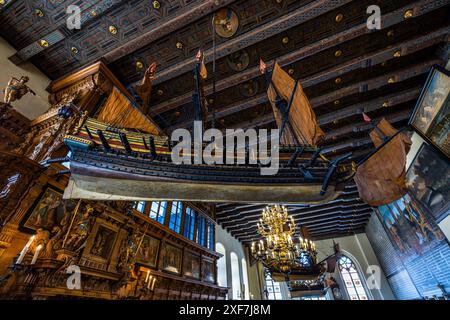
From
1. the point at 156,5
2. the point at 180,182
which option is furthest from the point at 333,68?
the point at 180,182

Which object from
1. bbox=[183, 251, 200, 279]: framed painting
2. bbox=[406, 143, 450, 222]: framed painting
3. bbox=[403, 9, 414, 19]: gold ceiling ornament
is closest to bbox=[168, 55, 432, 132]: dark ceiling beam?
bbox=[403, 9, 414, 19]: gold ceiling ornament

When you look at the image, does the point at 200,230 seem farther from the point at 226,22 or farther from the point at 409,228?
the point at 409,228

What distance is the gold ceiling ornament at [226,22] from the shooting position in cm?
455

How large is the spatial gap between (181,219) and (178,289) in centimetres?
253

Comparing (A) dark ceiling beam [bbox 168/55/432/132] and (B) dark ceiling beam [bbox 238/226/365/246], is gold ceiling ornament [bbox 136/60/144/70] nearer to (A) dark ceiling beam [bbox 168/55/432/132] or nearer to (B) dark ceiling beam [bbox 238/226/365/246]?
(A) dark ceiling beam [bbox 168/55/432/132]

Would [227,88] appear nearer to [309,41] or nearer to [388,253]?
[309,41]

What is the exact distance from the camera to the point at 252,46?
5277mm

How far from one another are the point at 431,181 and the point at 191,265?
9.31 m

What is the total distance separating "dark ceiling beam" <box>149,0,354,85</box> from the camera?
438cm

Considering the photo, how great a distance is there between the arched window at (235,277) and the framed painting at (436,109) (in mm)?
12191

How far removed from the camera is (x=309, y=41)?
204 inches

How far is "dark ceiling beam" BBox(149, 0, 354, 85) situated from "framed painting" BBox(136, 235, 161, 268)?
511 cm

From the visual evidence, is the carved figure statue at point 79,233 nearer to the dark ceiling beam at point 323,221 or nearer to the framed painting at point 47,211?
the framed painting at point 47,211
